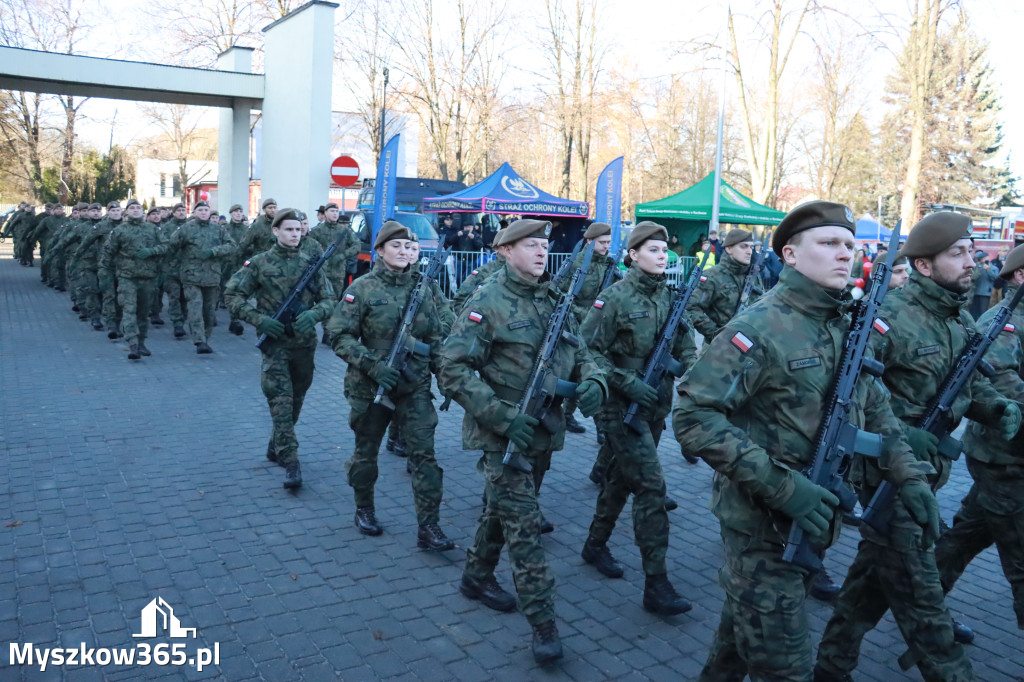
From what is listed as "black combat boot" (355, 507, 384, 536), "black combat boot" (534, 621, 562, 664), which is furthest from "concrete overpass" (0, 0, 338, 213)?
"black combat boot" (534, 621, 562, 664)

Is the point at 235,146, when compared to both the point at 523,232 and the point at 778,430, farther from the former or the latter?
the point at 778,430

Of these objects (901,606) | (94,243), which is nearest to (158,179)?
(94,243)

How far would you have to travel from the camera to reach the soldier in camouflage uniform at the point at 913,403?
12.5 feet

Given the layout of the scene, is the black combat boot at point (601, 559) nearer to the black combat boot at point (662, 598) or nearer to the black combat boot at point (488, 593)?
the black combat boot at point (662, 598)

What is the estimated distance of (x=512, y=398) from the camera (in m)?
4.73

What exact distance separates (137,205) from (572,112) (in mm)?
27383

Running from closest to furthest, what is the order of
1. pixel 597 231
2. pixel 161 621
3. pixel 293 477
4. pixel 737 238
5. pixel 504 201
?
1. pixel 161 621
2. pixel 293 477
3. pixel 737 238
4. pixel 597 231
5. pixel 504 201

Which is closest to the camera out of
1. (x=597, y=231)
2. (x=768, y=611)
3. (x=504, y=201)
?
(x=768, y=611)

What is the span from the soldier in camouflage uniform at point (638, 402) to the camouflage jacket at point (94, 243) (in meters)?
12.7

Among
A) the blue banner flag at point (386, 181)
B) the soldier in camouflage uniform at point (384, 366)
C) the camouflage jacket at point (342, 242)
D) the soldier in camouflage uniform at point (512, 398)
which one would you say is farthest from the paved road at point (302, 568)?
the blue banner flag at point (386, 181)

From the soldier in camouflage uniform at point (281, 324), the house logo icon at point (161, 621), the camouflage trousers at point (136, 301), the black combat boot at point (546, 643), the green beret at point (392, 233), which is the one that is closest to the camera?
the black combat boot at point (546, 643)

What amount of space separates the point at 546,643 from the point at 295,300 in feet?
13.7

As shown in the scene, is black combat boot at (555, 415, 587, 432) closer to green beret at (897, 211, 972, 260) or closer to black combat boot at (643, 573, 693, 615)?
black combat boot at (643, 573, 693, 615)

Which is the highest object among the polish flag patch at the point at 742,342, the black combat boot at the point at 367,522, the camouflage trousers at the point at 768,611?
the polish flag patch at the point at 742,342
